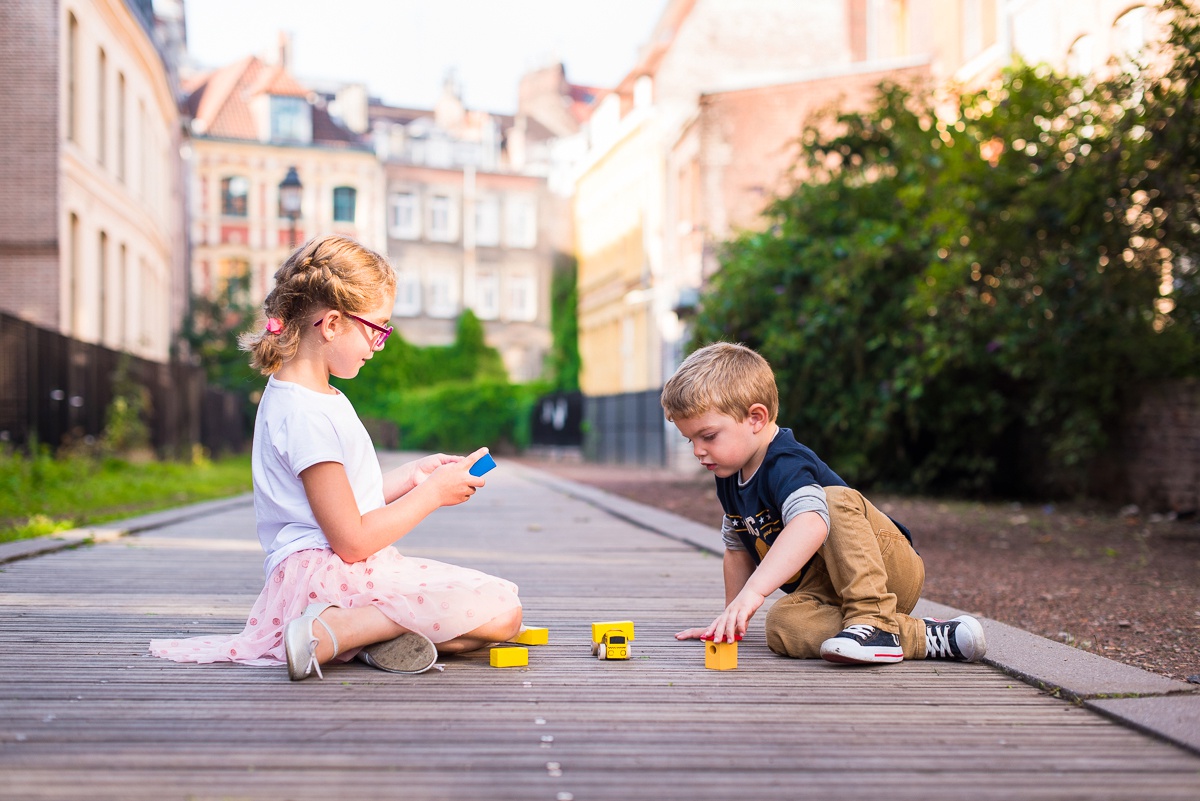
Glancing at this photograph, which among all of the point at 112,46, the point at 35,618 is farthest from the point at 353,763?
the point at 112,46

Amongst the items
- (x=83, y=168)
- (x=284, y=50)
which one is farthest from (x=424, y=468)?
(x=284, y=50)

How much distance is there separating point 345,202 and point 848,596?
4507 cm

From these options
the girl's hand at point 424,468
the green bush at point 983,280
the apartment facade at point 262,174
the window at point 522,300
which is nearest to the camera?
the girl's hand at point 424,468

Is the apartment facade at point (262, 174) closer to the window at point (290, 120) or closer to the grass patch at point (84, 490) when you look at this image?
the window at point (290, 120)

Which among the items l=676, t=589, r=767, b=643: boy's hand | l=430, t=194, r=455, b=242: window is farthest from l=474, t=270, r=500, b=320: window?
l=676, t=589, r=767, b=643: boy's hand

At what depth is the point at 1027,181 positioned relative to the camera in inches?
377

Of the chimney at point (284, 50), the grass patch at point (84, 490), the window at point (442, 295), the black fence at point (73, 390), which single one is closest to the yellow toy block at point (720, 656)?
the grass patch at point (84, 490)

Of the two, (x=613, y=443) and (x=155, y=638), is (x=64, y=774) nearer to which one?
(x=155, y=638)

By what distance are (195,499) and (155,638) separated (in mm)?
8634

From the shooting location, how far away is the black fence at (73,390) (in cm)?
1213

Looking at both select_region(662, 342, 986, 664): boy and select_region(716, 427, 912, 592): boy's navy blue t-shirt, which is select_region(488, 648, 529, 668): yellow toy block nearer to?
select_region(662, 342, 986, 664): boy

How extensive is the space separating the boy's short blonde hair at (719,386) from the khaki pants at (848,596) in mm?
377

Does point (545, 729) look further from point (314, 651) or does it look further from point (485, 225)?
point (485, 225)

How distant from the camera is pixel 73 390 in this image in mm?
14102
